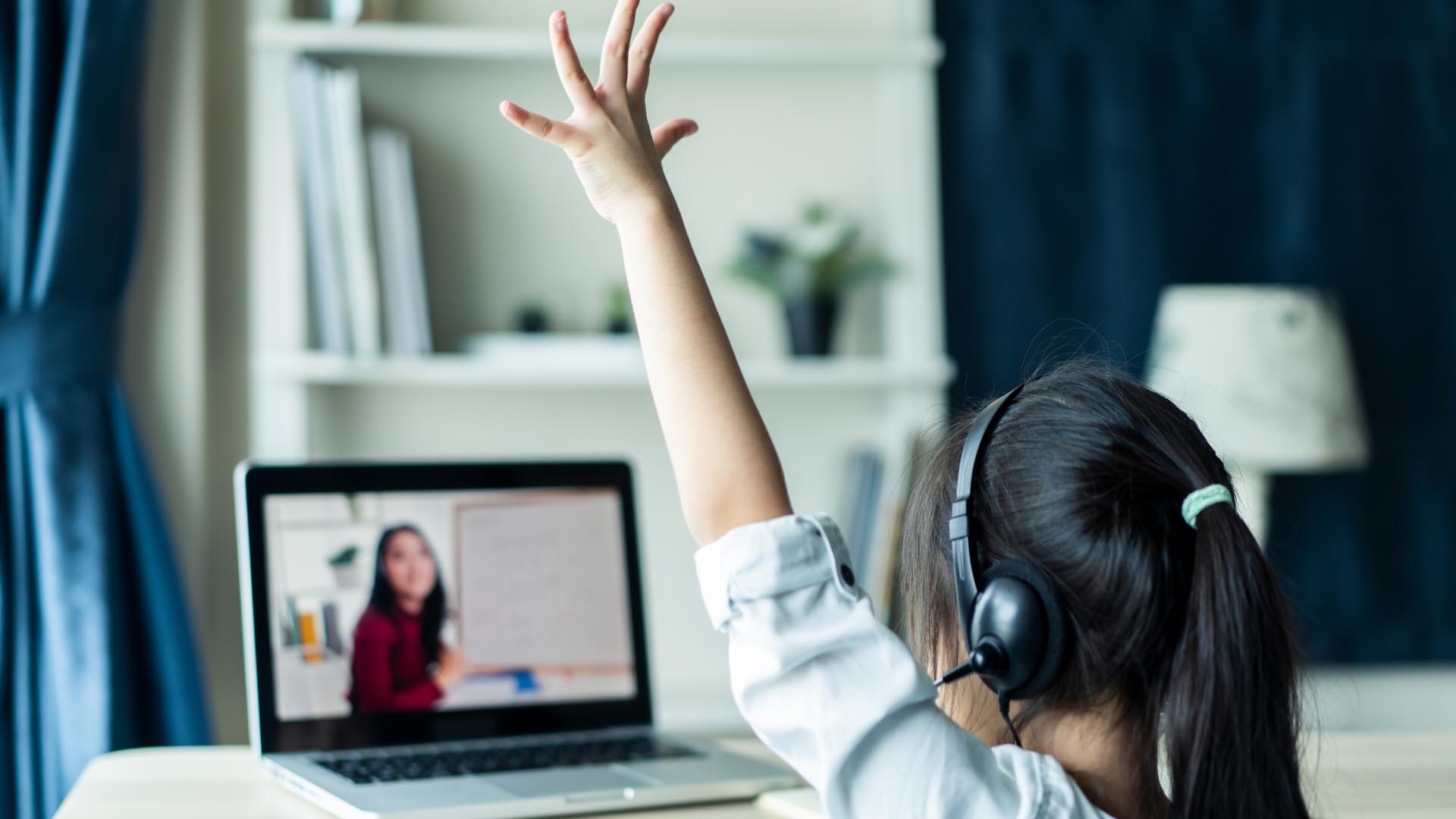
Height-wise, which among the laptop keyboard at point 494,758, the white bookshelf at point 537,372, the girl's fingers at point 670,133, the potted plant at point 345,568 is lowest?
the laptop keyboard at point 494,758

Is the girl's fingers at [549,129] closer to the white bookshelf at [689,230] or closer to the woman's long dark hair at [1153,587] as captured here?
the woman's long dark hair at [1153,587]

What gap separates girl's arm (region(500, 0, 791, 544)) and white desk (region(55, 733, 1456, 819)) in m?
0.35

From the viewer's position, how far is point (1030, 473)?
688 millimetres

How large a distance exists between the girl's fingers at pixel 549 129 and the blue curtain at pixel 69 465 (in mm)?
1288

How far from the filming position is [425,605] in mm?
1088

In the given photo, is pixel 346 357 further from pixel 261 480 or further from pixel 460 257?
pixel 261 480

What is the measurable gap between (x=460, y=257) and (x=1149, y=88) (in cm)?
118

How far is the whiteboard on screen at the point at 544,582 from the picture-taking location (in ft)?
3.63

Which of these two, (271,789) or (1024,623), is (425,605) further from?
(1024,623)

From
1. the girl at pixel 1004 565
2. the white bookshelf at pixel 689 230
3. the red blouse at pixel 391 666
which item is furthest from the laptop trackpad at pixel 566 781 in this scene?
the white bookshelf at pixel 689 230

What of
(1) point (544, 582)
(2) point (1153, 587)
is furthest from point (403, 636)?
(2) point (1153, 587)

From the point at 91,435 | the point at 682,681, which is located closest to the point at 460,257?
the point at 91,435

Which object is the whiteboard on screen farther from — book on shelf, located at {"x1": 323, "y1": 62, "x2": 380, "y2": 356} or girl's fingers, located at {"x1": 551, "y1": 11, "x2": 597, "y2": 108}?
book on shelf, located at {"x1": 323, "y1": 62, "x2": 380, "y2": 356}

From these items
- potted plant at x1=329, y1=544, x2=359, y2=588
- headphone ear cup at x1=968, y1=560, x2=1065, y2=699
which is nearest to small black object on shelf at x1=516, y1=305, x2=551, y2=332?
potted plant at x1=329, y1=544, x2=359, y2=588
